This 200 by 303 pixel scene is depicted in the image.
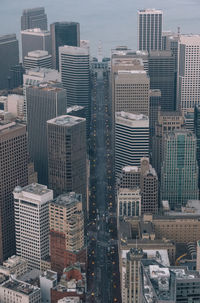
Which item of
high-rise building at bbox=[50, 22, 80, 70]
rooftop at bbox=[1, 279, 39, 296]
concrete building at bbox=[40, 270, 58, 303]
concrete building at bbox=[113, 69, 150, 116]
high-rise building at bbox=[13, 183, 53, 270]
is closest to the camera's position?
rooftop at bbox=[1, 279, 39, 296]

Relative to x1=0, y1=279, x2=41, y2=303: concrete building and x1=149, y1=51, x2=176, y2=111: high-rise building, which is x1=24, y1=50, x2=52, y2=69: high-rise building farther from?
x1=0, y1=279, x2=41, y2=303: concrete building

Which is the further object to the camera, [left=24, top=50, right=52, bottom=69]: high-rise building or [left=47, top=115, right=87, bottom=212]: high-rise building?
[left=24, top=50, right=52, bottom=69]: high-rise building

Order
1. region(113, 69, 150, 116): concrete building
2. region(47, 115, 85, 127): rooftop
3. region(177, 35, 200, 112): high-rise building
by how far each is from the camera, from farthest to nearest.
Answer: region(177, 35, 200, 112): high-rise building < region(113, 69, 150, 116): concrete building < region(47, 115, 85, 127): rooftop

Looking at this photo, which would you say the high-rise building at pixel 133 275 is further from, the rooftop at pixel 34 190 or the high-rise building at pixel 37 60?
the high-rise building at pixel 37 60

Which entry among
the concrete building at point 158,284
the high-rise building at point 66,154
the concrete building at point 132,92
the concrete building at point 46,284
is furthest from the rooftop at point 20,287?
the concrete building at point 132,92

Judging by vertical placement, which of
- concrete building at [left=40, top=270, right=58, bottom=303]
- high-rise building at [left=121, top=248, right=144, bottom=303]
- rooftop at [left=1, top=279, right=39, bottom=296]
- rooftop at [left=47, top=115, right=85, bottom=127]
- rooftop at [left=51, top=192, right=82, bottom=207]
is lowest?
→ concrete building at [left=40, top=270, right=58, bottom=303]

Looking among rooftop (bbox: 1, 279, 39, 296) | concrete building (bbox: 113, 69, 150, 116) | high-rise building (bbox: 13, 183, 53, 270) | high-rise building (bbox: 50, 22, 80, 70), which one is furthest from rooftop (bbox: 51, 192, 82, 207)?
high-rise building (bbox: 50, 22, 80, 70)
